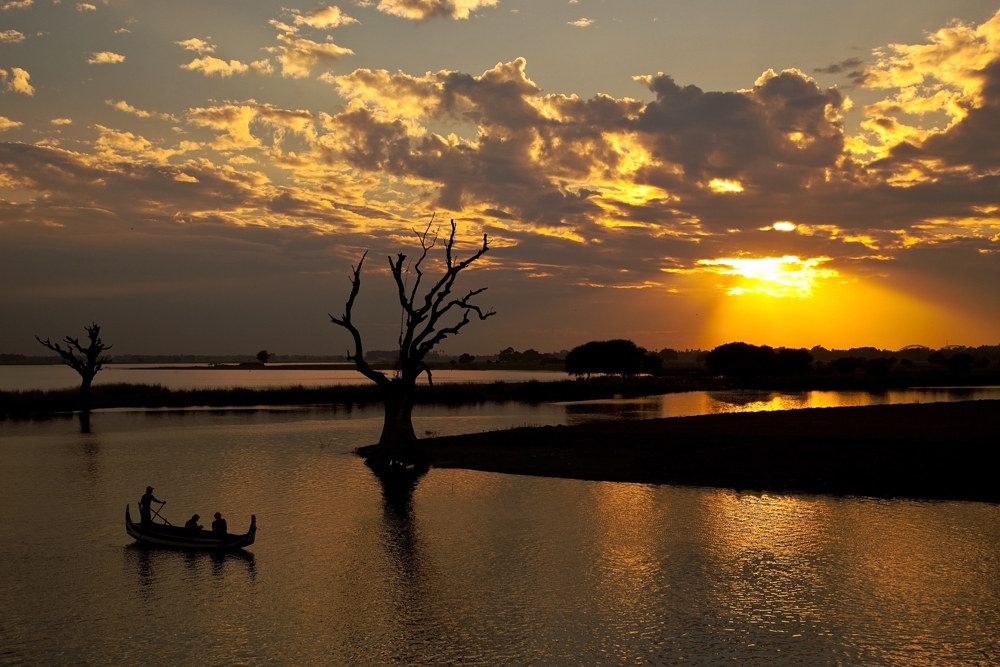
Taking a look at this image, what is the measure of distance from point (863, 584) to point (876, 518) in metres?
7.53

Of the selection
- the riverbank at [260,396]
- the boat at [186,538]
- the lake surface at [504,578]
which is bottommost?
the lake surface at [504,578]

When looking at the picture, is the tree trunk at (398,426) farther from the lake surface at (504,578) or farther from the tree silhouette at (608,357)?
the tree silhouette at (608,357)

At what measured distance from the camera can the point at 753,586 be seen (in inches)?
701

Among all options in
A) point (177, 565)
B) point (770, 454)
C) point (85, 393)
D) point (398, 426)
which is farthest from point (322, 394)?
point (177, 565)

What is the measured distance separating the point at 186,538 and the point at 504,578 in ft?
30.1

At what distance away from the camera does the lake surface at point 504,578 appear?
568 inches

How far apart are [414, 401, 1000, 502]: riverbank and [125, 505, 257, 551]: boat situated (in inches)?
607

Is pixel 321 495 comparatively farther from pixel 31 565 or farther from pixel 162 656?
pixel 162 656

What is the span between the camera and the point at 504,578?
18766mm

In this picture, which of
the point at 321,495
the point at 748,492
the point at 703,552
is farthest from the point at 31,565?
the point at 748,492

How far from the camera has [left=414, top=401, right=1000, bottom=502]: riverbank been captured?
30.3 m

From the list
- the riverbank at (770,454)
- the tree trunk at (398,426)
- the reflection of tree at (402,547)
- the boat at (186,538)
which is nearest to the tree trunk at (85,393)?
the riverbank at (770,454)

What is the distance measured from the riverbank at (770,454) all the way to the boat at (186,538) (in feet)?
50.6

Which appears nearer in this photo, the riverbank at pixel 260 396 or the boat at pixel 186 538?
the boat at pixel 186 538
